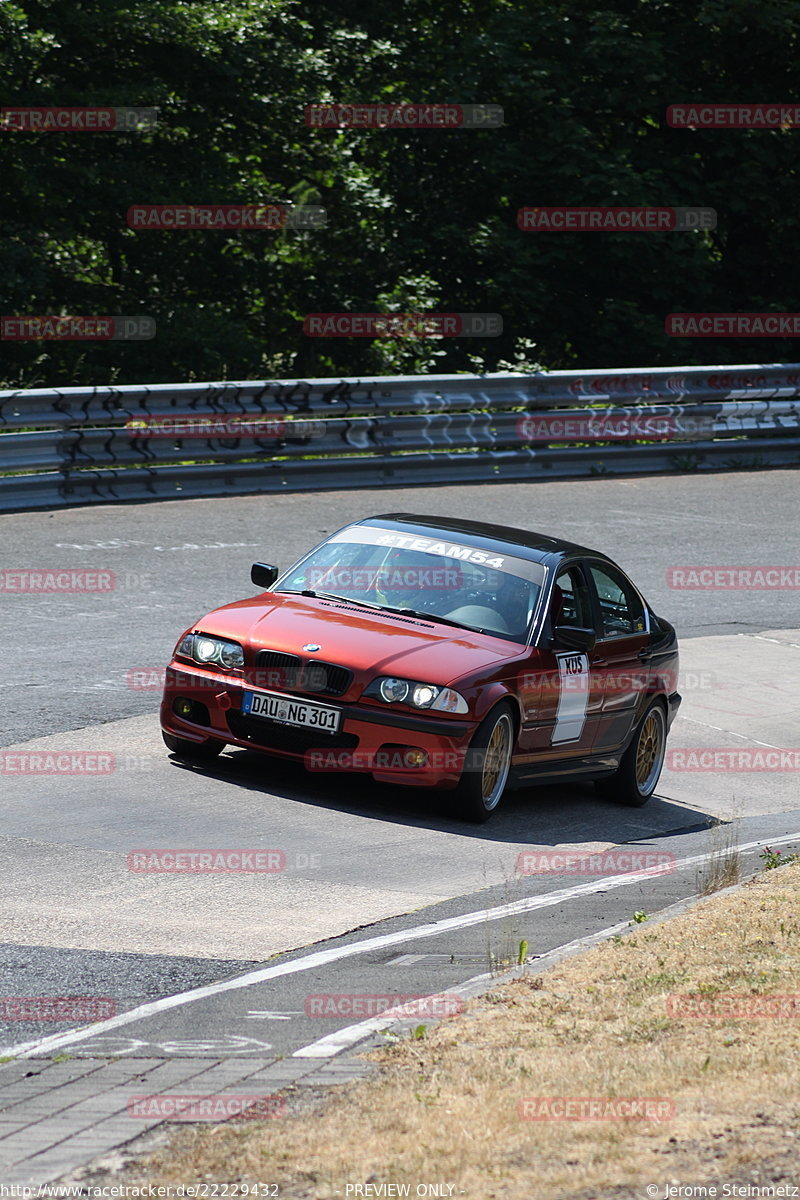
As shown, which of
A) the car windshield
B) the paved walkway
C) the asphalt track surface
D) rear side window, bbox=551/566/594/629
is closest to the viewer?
the paved walkway

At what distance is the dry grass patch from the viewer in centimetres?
419

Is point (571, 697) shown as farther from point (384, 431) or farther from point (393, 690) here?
point (384, 431)

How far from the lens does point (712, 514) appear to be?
1952cm

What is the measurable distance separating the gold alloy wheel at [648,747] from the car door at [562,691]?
55cm

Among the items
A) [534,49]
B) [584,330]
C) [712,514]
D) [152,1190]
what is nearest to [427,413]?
[712,514]

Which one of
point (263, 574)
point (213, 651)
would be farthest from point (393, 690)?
point (263, 574)

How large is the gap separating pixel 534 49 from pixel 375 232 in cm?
456

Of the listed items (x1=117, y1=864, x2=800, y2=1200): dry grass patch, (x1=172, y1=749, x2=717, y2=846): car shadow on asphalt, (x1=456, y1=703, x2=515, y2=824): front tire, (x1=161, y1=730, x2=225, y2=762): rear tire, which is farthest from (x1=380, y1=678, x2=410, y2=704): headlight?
(x1=117, y1=864, x2=800, y2=1200): dry grass patch

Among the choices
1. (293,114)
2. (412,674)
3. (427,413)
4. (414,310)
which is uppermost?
(293,114)

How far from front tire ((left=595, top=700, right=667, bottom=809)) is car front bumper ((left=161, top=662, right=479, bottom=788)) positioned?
184cm

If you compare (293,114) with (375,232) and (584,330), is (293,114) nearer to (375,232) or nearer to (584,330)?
(375,232)

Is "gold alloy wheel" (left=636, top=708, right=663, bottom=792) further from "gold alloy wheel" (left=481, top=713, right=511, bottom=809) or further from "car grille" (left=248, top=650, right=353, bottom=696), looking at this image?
"car grille" (left=248, top=650, right=353, bottom=696)

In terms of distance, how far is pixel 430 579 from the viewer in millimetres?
10203

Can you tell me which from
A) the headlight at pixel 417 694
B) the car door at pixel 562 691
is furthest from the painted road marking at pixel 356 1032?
the car door at pixel 562 691
